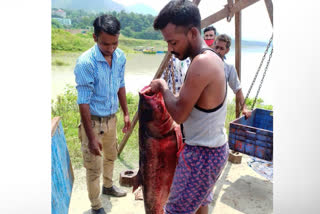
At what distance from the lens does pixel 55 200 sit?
2.44 m

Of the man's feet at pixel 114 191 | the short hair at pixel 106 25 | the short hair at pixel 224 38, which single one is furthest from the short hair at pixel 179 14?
the man's feet at pixel 114 191

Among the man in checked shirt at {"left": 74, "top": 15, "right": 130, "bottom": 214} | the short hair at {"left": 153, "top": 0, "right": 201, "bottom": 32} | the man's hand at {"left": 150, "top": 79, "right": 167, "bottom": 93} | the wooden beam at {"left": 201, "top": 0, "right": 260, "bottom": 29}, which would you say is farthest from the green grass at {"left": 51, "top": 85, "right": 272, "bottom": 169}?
the short hair at {"left": 153, "top": 0, "right": 201, "bottom": 32}

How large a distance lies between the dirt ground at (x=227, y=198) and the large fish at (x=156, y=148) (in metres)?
1.42

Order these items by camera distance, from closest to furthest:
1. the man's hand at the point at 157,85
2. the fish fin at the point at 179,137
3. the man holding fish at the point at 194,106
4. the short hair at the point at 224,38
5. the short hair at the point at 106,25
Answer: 1. the man holding fish at the point at 194,106
2. the man's hand at the point at 157,85
3. the fish fin at the point at 179,137
4. the short hair at the point at 106,25
5. the short hair at the point at 224,38

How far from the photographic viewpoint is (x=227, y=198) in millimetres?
3672

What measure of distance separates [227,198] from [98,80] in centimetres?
245

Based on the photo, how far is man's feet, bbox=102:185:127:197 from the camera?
364 cm

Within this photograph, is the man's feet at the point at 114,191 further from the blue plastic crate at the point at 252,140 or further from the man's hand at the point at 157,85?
the man's hand at the point at 157,85

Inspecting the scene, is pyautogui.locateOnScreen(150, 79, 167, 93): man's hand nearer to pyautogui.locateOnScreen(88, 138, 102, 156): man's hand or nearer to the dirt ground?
pyautogui.locateOnScreen(88, 138, 102, 156): man's hand

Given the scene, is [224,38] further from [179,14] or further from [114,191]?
[114,191]

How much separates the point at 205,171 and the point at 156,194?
1.57 feet

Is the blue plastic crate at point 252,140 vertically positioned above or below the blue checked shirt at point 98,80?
below

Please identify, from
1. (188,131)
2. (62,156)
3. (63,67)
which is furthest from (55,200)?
(63,67)

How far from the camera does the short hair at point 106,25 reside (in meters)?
2.68
